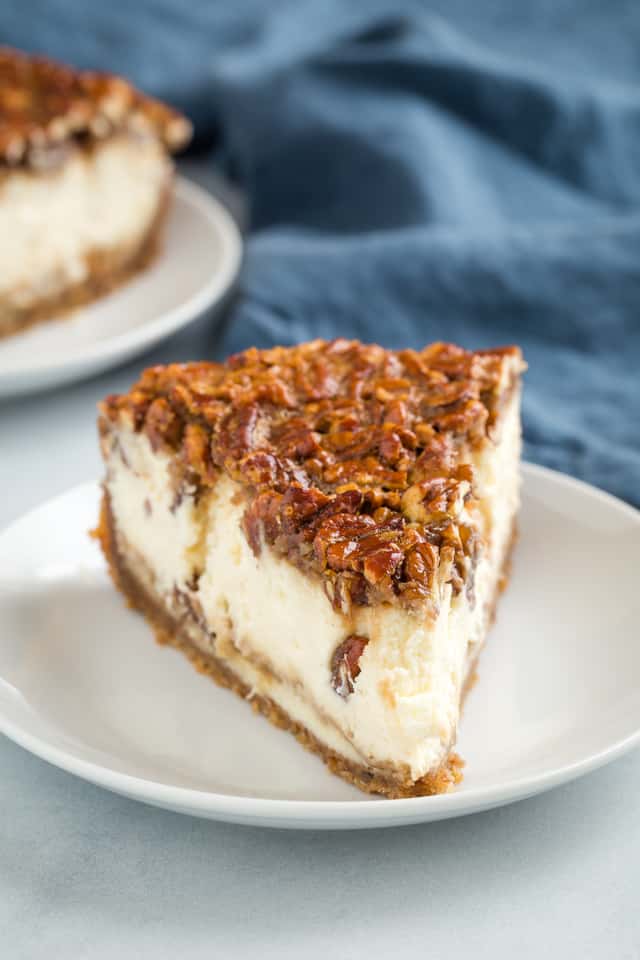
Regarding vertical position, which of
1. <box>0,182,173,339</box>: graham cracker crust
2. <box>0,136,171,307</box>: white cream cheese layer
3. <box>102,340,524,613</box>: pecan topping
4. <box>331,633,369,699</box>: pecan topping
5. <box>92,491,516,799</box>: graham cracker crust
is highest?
<box>102,340,524,613</box>: pecan topping

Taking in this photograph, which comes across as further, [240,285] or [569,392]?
[240,285]

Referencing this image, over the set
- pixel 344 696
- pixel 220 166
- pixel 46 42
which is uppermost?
pixel 344 696

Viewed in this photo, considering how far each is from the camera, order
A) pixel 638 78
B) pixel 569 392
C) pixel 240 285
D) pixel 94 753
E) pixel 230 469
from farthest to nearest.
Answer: pixel 638 78
pixel 240 285
pixel 569 392
pixel 230 469
pixel 94 753

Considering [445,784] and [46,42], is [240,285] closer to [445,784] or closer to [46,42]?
[46,42]

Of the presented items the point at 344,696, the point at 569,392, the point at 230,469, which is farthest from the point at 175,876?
the point at 569,392

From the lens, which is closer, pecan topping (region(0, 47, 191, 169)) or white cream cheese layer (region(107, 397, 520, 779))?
white cream cheese layer (region(107, 397, 520, 779))

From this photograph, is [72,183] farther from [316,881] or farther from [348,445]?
[316,881]

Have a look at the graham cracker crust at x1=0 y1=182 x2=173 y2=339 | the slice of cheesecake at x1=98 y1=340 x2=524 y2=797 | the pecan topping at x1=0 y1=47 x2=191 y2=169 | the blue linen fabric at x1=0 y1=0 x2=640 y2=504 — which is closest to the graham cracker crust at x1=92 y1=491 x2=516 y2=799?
the slice of cheesecake at x1=98 y1=340 x2=524 y2=797

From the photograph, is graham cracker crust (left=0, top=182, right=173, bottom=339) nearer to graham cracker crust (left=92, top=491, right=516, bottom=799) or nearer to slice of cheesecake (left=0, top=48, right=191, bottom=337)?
slice of cheesecake (left=0, top=48, right=191, bottom=337)
